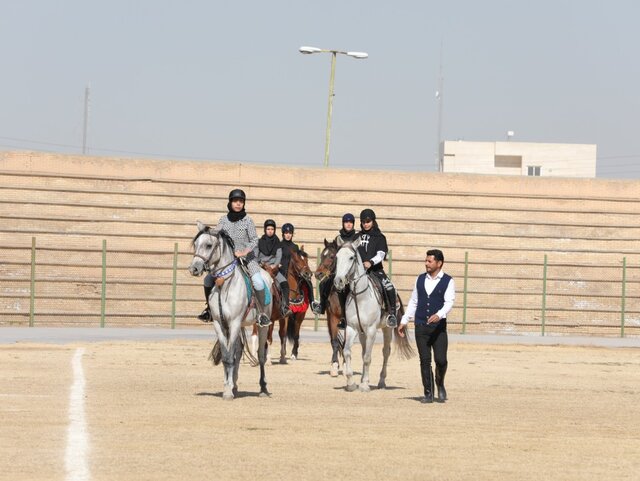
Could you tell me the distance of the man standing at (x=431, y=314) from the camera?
1805 centimetres

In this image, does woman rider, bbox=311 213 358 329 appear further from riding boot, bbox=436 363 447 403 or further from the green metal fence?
the green metal fence

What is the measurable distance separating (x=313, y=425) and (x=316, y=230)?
32.3 metres

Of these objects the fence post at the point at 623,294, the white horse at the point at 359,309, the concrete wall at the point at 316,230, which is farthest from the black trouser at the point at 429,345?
the fence post at the point at 623,294

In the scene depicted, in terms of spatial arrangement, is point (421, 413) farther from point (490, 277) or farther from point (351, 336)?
point (490, 277)

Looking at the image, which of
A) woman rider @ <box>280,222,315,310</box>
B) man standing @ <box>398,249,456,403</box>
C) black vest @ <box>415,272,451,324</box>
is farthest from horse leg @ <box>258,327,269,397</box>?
woman rider @ <box>280,222,315,310</box>

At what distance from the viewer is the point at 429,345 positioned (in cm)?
1834

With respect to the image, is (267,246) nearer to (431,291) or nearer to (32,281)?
(431,291)

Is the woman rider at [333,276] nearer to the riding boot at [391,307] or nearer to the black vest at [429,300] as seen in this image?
the riding boot at [391,307]

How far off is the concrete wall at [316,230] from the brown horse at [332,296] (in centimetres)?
2064

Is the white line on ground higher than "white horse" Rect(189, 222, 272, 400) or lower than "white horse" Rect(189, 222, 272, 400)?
lower

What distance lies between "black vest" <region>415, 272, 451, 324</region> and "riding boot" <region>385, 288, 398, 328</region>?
2.04 meters

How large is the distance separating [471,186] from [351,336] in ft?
96.9

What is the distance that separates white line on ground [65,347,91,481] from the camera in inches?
430

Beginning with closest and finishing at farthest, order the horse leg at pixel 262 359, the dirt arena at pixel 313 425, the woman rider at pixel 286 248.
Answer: the dirt arena at pixel 313 425 < the horse leg at pixel 262 359 < the woman rider at pixel 286 248
